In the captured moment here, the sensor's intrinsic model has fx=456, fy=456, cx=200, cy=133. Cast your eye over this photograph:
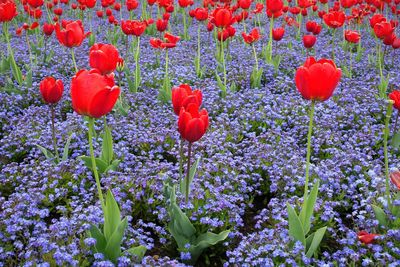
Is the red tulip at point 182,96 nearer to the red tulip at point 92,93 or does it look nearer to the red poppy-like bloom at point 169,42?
the red tulip at point 92,93

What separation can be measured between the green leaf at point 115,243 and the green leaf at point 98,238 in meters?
0.04

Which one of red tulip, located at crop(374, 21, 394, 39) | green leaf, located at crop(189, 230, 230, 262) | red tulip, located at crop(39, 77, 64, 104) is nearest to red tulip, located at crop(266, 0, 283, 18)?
red tulip, located at crop(374, 21, 394, 39)

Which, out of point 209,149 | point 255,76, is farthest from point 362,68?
point 209,149

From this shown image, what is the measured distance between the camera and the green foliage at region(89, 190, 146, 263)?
7.76ft

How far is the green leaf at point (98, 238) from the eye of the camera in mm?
2430

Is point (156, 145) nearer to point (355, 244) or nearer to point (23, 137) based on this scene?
point (23, 137)

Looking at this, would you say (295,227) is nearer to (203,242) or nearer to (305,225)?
(305,225)

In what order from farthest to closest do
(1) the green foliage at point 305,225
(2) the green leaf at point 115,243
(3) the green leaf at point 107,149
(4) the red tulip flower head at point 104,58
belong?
(3) the green leaf at point 107,149 < (4) the red tulip flower head at point 104,58 < (1) the green foliage at point 305,225 < (2) the green leaf at point 115,243

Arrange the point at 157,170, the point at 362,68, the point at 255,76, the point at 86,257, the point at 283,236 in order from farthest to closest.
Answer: the point at 362,68, the point at 255,76, the point at 157,170, the point at 283,236, the point at 86,257

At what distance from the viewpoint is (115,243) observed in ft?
7.83

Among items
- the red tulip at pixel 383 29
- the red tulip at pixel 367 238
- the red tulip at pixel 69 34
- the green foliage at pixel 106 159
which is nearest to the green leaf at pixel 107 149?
the green foliage at pixel 106 159

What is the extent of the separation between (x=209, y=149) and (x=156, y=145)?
19.6 inches

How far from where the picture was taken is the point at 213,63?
658 cm

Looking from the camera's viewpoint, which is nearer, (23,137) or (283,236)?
(283,236)
